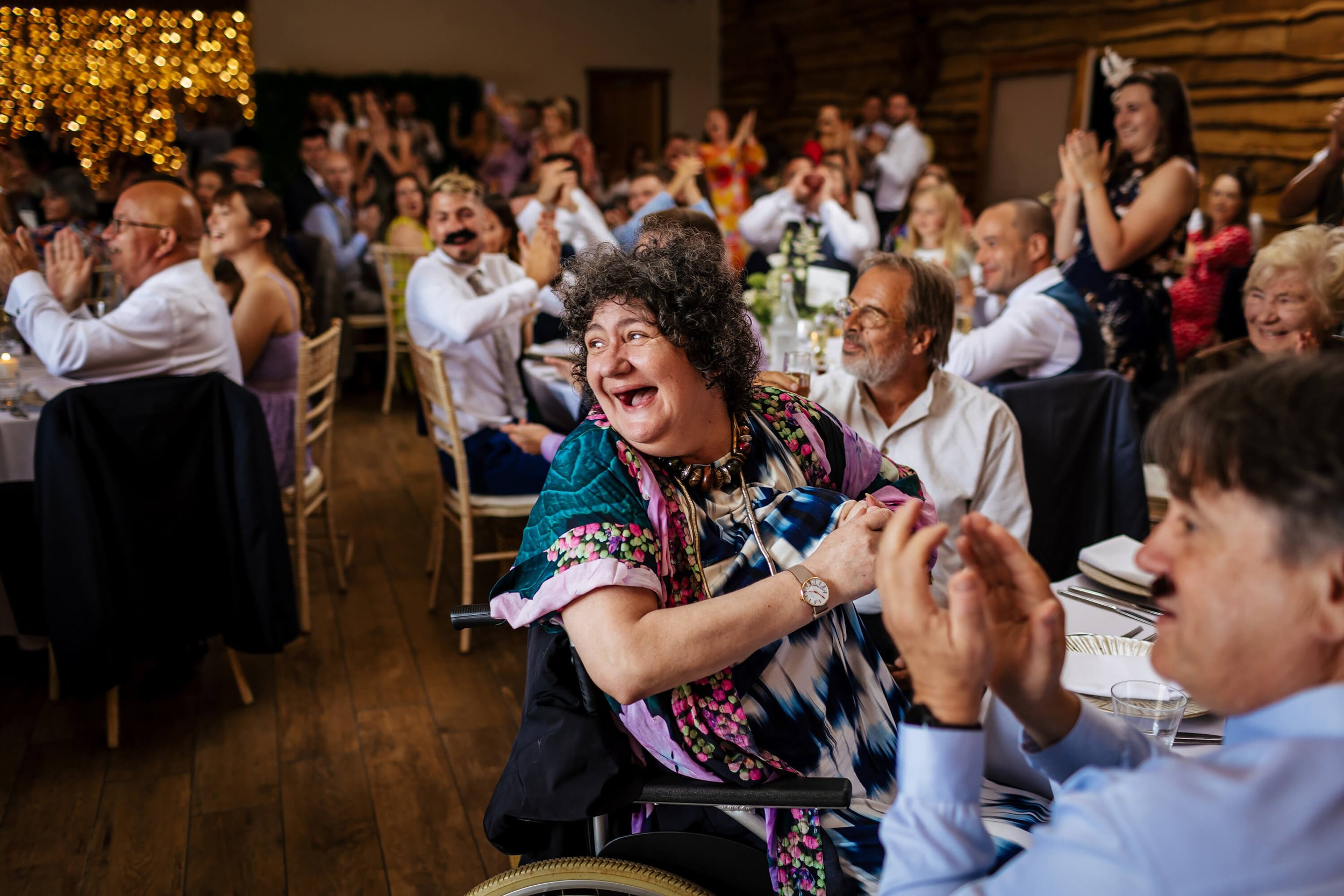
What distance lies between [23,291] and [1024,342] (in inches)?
105

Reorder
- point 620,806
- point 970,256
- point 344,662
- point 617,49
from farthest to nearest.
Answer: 1. point 617,49
2. point 970,256
3. point 344,662
4. point 620,806

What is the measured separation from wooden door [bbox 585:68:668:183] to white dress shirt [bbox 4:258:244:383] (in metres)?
10.7

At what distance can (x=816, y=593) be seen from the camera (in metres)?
1.25

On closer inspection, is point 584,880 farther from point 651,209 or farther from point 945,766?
point 651,209

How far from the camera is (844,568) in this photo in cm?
128

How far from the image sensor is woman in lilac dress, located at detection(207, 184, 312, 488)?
10.1ft

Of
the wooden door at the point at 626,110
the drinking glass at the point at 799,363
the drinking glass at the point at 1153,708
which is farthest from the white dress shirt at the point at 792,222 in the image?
the wooden door at the point at 626,110

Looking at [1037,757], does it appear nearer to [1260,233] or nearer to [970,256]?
[970,256]

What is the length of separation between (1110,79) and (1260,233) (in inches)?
113

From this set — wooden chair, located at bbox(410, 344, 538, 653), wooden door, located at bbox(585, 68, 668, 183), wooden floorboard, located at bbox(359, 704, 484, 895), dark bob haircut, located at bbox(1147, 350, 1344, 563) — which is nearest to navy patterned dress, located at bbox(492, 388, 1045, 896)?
dark bob haircut, located at bbox(1147, 350, 1344, 563)

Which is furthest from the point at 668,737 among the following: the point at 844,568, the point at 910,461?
the point at 910,461

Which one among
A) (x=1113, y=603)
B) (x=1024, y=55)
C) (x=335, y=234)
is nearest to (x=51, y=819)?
(x=1113, y=603)

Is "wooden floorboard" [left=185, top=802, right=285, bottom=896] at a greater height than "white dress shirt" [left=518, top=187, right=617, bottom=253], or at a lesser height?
lesser

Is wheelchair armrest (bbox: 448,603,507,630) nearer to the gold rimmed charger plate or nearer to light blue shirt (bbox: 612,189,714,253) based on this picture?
the gold rimmed charger plate
